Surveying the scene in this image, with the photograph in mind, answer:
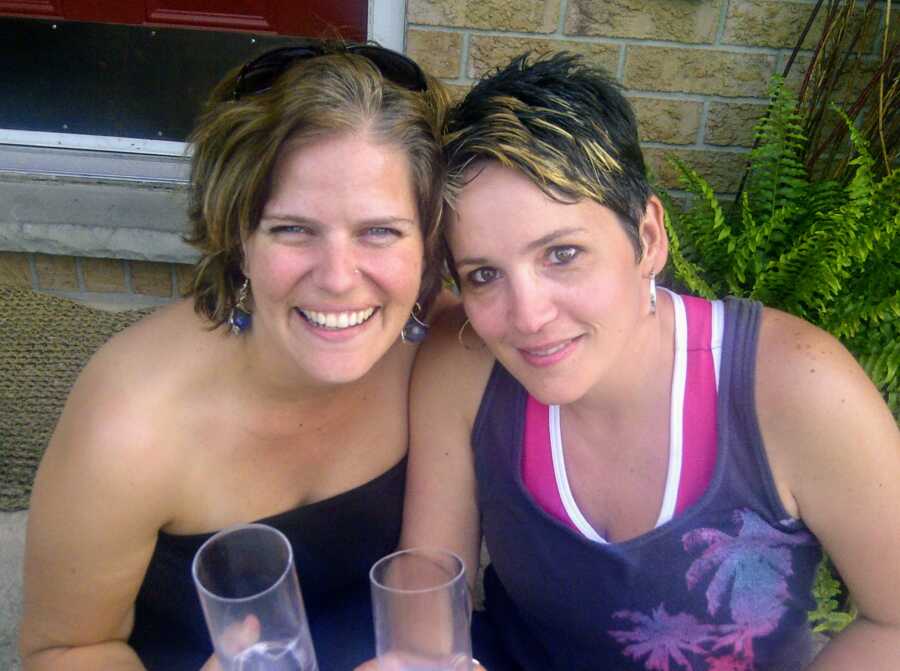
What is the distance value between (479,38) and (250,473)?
2011 mm

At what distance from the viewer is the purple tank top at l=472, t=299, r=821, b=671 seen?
1.63 meters

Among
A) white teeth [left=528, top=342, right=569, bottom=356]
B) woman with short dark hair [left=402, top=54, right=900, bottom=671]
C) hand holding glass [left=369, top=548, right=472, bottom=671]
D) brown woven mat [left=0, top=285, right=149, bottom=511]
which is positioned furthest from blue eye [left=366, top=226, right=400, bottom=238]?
brown woven mat [left=0, top=285, right=149, bottom=511]

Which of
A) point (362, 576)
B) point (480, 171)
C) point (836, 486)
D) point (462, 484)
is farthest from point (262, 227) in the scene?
point (836, 486)

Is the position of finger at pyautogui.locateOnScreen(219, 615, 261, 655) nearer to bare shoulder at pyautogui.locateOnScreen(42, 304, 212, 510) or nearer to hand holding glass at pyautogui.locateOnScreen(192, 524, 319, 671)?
hand holding glass at pyautogui.locateOnScreen(192, 524, 319, 671)

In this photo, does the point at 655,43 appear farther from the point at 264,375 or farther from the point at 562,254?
the point at 264,375

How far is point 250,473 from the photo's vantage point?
1892 millimetres

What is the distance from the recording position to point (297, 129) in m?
1.54

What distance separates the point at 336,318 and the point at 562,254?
1.40 feet

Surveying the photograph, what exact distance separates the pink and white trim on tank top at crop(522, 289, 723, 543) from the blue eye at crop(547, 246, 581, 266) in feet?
1.01

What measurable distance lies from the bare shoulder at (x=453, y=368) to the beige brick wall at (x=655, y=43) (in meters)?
1.57

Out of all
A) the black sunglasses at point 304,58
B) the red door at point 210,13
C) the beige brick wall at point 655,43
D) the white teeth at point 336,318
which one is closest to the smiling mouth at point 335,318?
the white teeth at point 336,318

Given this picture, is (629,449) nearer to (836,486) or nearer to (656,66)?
(836,486)

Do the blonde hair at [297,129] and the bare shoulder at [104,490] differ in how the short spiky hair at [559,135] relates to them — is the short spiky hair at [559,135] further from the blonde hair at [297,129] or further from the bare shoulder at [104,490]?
the bare shoulder at [104,490]

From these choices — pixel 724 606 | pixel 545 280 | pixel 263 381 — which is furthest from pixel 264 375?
pixel 724 606
